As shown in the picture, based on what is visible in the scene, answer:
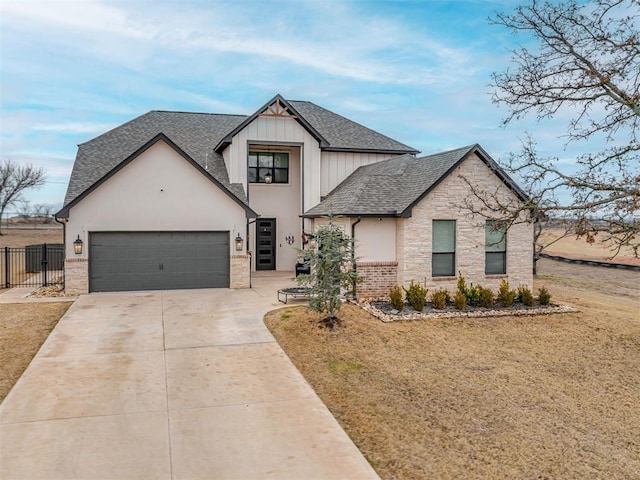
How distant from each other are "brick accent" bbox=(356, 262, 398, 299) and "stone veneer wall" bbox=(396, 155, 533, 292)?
0.28 meters

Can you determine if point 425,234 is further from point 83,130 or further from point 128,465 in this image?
point 83,130

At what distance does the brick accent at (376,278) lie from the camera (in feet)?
50.1

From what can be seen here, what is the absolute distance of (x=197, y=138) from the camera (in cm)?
2378

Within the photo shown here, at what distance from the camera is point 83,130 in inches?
1250

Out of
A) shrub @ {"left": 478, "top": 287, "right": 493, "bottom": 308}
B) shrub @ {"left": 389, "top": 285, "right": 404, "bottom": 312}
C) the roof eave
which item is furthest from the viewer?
the roof eave

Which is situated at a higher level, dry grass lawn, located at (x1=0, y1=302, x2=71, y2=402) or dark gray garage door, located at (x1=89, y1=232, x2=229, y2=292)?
dark gray garage door, located at (x1=89, y1=232, x2=229, y2=292)

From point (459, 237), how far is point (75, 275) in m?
13.2

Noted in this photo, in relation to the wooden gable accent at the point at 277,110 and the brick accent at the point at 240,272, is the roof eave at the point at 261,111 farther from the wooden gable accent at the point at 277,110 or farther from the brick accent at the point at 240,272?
the brick accent at the point at 240,272

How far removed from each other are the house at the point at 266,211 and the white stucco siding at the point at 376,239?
3 cm

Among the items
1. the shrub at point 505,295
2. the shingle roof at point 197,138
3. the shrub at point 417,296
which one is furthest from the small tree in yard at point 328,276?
the shingle roof at point 197,138

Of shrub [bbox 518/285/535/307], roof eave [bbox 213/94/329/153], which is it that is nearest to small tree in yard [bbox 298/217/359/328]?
shrub [bbox 518/285/535/307]

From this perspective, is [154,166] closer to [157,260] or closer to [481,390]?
[157,260]

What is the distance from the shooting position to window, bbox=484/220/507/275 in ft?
52.4

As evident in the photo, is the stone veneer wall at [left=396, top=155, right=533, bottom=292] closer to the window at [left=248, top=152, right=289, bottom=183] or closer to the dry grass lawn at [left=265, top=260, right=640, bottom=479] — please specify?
the dry grass lawn at [left=265, top=260, right=640, bottom=479]
